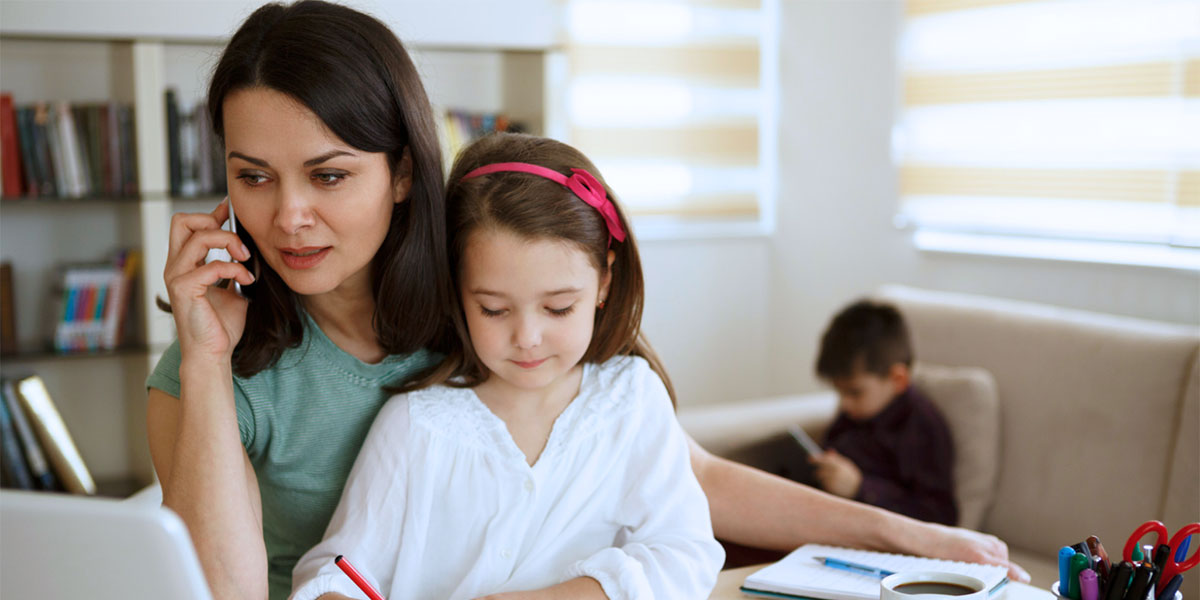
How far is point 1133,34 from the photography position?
2.87 metres

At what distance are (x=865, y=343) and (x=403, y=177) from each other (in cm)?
160

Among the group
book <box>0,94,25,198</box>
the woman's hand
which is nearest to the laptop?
the woman's hand

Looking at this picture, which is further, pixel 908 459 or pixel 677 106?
pixel 677 106

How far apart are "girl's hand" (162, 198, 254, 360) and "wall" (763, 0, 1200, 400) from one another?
260cm

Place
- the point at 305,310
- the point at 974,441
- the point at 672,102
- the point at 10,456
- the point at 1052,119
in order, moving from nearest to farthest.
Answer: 1. the point at 305,310
2. the point at 974,441
3. the point at 10,456
4. the point at 1052,119
5. the point at 672,102

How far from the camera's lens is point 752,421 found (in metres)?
2.66

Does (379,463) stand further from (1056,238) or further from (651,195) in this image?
(651,195)

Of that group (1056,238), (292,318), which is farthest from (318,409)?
(1056,238)

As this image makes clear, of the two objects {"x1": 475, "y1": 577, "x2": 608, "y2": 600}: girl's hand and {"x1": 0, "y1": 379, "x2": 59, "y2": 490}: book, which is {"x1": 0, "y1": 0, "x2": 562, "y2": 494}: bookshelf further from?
{"x1": 475, "y1": 577, "x2": 608, "y2": 600}: girl's hand

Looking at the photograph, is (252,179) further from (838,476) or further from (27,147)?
(27,147)

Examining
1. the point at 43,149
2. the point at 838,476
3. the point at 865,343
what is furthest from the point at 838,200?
the point at 43,149

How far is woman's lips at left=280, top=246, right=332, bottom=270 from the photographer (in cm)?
118

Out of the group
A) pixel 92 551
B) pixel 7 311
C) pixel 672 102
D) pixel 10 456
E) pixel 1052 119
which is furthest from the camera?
pixel 672 102

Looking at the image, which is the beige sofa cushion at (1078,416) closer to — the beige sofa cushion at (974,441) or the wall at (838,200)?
the beige sofa cushion at (974,441)
